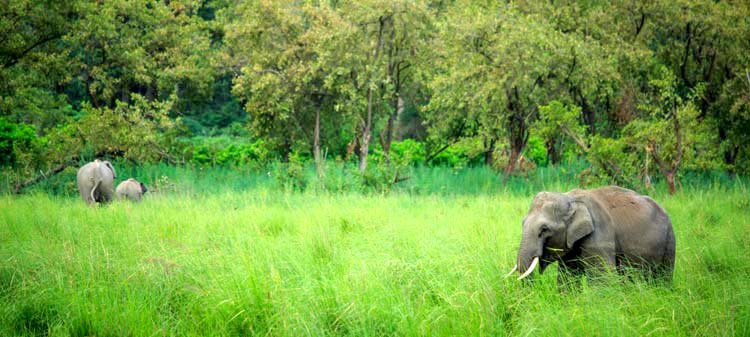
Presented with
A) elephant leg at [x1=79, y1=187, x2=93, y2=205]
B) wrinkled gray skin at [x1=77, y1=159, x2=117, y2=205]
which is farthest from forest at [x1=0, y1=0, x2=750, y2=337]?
elephant leg at [x1=79, y1=187, x2=93, y2=205]

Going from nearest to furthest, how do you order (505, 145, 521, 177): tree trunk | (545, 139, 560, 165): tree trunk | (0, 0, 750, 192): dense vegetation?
1. (0, 0, 750, 192): dense vegetation
2. (505, 145, 521, 177): tree trunk
3. (545, 139, 560, 165): tree trunk

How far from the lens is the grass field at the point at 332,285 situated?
185 inches

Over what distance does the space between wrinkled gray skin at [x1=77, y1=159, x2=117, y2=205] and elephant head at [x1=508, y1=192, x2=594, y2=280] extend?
9394 mm

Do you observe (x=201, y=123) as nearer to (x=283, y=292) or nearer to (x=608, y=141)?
(x=608, y=141)

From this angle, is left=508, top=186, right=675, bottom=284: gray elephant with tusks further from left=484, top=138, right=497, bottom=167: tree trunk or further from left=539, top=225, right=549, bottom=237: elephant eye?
left=484, top=138, right=497, bottom=167: tree trunk

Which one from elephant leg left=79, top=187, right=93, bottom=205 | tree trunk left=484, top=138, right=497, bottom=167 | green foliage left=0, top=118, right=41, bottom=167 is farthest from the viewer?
tree trunk left=484, top=138, right=497, bottom=167

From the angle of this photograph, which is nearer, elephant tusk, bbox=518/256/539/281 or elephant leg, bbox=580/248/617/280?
elephant tusk, bbox=518/256/539/281

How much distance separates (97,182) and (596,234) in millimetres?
9661

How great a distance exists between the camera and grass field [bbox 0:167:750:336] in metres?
4.70

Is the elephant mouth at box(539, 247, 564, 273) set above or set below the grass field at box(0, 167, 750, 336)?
above

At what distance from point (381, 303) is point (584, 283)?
1.59 m

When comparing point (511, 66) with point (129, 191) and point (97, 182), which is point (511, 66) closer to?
point (129, 191)

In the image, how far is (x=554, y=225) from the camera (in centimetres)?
547

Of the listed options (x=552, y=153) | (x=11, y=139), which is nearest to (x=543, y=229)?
(x=552, y=153)
